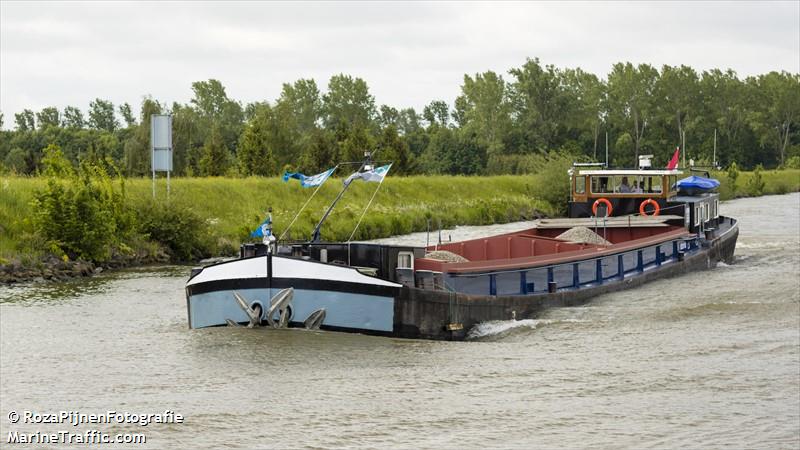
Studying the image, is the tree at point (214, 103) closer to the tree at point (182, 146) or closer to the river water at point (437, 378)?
the tree at point (182, 146)

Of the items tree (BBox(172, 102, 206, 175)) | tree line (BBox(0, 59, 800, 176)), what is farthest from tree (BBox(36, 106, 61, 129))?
tree (BBox(172, 102, 206, 175))

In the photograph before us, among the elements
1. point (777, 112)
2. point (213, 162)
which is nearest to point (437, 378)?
point (213, 162)

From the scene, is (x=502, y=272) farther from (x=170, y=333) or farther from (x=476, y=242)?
(x=170, y=333)

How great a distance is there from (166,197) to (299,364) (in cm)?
2330

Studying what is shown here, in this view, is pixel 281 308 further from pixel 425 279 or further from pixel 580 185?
pixel 580 185

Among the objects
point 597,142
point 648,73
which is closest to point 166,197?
point 597,142

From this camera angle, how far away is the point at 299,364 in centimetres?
1808

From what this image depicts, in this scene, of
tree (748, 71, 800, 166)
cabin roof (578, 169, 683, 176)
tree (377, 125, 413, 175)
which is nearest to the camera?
cabin roof (578, 169, 683, 176)

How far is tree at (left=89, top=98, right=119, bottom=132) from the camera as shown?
439 ft

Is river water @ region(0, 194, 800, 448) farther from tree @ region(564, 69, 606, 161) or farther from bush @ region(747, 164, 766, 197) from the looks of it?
tree @ region(564, 69, 606, 161)

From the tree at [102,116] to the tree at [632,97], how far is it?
192 ft

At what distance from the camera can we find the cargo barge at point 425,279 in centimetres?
1933

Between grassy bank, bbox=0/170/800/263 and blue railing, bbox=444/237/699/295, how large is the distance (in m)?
5.75

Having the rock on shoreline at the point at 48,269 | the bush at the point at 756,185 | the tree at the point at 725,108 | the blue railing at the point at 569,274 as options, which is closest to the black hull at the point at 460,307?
the blue railing at the point at 569,274
